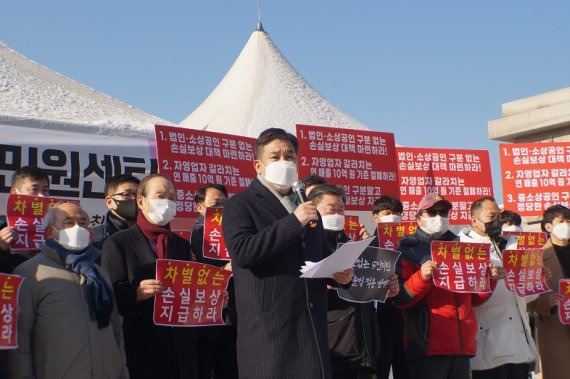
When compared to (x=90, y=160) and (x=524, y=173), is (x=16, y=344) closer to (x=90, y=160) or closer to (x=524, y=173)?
(x=90, y=160)

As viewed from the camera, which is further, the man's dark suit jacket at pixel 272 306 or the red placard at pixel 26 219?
the red placard at pixel 26 219

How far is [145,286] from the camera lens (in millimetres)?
4223

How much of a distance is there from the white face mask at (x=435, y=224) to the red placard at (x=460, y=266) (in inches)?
9.3

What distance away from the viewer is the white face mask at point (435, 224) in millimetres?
5410

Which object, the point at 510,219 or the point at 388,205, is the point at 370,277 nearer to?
the point at 388,205

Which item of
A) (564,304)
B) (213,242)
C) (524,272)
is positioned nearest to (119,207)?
(213,242)

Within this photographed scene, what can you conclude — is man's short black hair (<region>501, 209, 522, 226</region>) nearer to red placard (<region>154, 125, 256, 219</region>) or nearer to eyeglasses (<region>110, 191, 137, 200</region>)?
red placard (<region>154, 125, 256, 219</region>)

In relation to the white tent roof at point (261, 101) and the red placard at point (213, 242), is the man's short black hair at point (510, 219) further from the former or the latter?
the white tent roof at point (261, 101)

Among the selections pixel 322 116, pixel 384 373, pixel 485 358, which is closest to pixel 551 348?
pixel 485 358

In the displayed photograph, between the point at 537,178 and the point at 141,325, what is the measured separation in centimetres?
615

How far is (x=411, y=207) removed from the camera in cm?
929

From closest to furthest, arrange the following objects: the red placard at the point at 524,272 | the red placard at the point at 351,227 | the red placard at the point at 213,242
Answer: the red placard at the point at 213,242
the red placard at the point at 524,272
the red placard at the point at 351,227

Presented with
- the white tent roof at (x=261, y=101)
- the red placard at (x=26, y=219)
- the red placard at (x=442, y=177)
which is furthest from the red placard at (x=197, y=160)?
the red placard at (x=26, y=219)

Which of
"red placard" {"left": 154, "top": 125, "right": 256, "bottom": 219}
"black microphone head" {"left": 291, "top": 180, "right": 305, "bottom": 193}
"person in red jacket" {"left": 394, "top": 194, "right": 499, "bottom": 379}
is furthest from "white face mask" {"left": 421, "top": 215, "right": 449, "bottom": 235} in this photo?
"red placard" {"left": 154, "top": 125, "right": 256, "bottom": 219}
